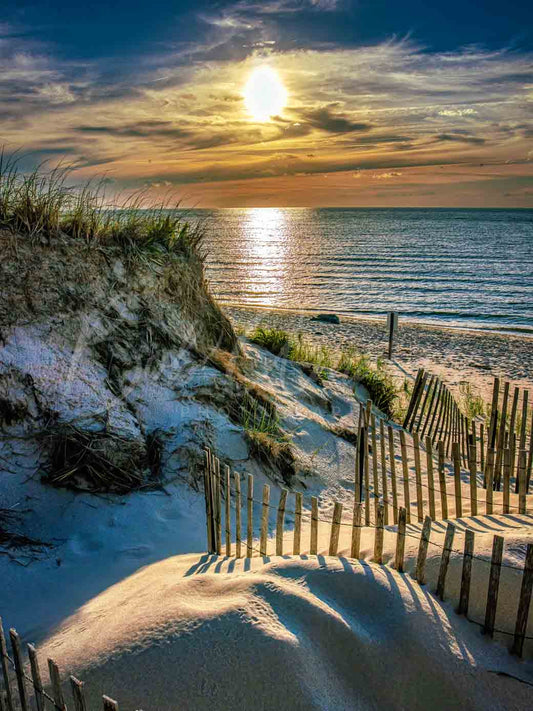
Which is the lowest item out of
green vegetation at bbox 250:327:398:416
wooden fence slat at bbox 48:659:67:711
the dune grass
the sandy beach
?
the sandy beach

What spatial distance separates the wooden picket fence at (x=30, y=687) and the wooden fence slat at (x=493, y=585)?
2031mm

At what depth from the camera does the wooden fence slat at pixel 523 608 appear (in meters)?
2.79

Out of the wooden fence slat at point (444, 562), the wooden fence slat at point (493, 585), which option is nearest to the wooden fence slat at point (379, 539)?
the wooden fence slat at point (444, 562)

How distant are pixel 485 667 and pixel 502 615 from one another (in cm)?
34

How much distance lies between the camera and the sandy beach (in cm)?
1373

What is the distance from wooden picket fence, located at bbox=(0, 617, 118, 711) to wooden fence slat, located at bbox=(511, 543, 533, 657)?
2128mm

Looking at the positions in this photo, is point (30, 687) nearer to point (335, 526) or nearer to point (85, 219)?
point (335, 526)

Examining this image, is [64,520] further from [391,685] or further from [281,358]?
[281,358]

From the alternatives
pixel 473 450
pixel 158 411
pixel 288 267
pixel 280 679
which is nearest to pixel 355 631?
pixel 280 679

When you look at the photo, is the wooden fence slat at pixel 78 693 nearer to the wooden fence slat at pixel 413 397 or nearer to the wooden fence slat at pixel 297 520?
the wooden fence slat at pixel 297 520

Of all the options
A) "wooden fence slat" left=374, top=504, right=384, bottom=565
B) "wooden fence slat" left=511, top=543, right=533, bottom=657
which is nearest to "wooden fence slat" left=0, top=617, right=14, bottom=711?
"wooden fence slat" left=374, top=504, right=384, bottom=565

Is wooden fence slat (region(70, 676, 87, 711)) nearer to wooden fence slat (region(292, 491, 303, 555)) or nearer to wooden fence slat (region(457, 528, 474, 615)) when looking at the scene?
wooden fence slat (region(292, 491, 303, 555))

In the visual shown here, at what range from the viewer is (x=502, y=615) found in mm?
3014

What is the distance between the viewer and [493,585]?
291 cm
